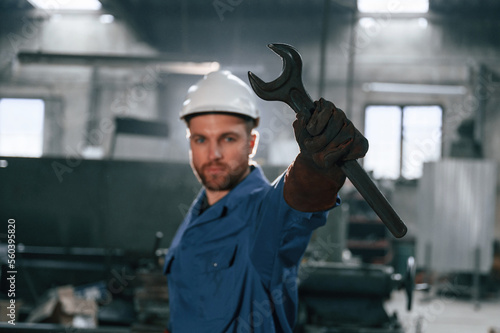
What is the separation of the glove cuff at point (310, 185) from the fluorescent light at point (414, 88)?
8861 mm

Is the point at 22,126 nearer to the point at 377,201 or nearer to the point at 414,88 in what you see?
the point at 414,88

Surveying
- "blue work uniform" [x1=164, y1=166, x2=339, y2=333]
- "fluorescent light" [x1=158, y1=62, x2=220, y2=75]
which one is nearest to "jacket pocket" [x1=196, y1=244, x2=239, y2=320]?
"blue work uniform" [x1=164, y1=166, x2=339, y2=333]

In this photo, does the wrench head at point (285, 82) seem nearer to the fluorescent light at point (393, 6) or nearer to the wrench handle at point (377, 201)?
the wrench handle at point (377, 201)

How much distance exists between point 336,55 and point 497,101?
3280 millimetres

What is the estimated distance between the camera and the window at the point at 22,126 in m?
9.06

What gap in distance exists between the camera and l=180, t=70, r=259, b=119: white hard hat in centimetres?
173

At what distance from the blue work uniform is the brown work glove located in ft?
0.60

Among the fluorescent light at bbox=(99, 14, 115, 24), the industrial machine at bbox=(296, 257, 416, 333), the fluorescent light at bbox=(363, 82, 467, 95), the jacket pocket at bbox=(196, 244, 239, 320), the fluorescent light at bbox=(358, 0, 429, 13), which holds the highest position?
the fluorescent light at bbox=(358, 0, 429, 13)

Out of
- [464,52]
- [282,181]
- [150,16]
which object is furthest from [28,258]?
[464,52]

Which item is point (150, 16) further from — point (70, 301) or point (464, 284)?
point (464, 284)

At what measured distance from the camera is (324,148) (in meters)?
0.91

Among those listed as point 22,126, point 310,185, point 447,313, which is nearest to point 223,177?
point 310,185

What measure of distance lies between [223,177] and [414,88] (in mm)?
8584

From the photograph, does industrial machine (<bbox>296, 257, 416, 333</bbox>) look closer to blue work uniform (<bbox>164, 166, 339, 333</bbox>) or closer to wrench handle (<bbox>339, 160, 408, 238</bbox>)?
blue work uniform (<bbox>164, 166, 339, 333</bbox>)
